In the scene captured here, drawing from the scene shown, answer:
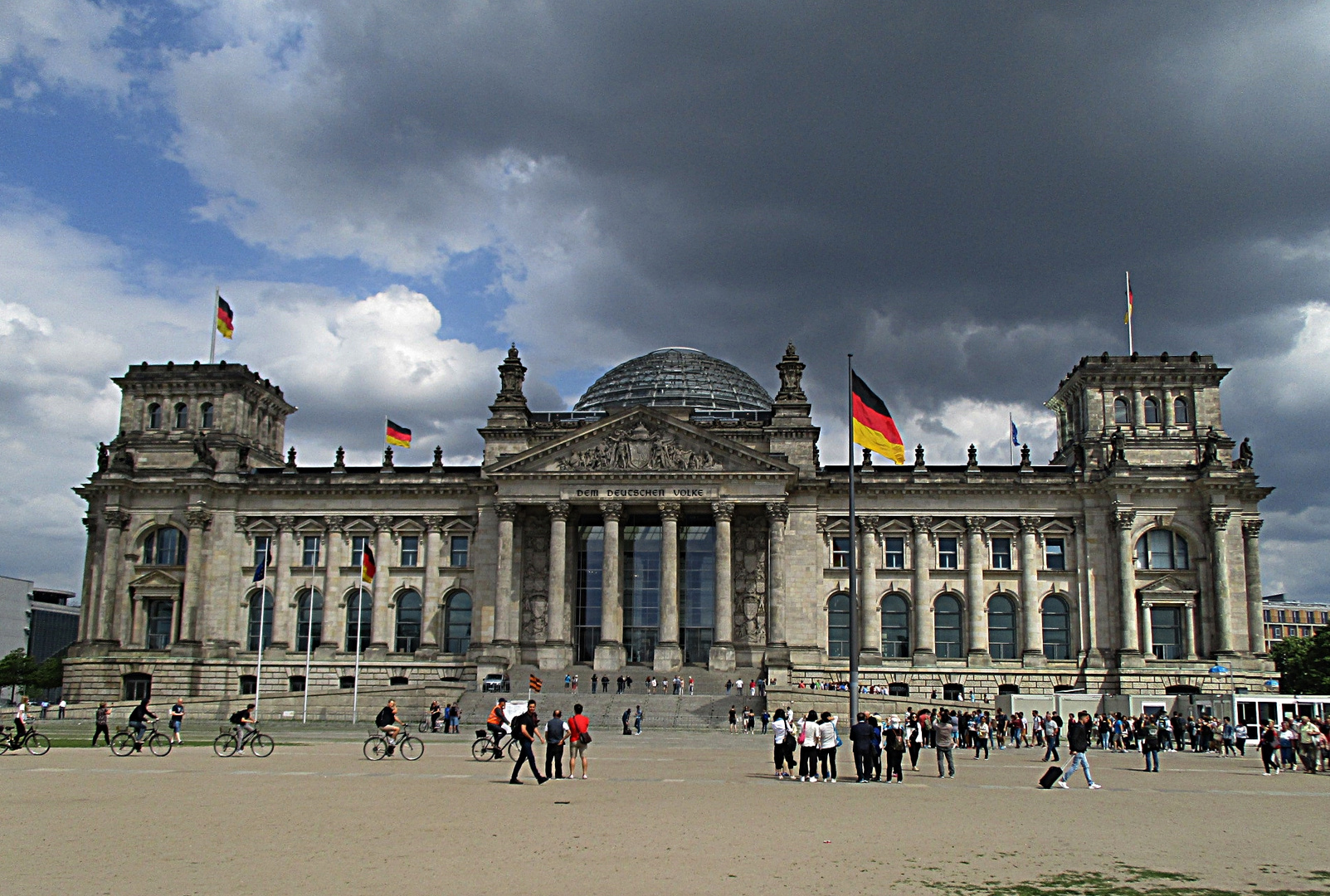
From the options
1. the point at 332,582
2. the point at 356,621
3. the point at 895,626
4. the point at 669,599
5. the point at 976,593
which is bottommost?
the point at 895,626

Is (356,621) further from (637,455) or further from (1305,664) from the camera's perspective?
(1305,664)

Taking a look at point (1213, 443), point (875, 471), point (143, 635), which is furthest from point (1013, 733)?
point (143, 635)

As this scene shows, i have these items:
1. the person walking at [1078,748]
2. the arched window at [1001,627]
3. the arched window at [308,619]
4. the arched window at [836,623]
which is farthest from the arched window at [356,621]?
the person walking at [1078,748]

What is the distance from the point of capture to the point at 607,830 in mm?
21953

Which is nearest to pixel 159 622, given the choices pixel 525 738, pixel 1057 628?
pixel 525 738

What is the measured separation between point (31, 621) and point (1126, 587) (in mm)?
155618

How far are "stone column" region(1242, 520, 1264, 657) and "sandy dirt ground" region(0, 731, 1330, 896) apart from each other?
143ft

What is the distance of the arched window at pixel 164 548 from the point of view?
8356 centimetres

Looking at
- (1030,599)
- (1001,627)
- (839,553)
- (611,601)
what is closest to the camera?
(611,601)

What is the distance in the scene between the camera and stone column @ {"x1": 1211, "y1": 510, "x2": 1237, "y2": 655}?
75188 millimetres

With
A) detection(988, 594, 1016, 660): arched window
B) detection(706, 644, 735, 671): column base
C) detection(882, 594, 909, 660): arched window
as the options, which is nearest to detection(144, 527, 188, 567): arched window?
detection(706, 644, 735, 671): column base

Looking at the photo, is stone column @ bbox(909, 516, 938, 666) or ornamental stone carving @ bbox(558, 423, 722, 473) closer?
ornamental stone carving @ bbox(558, 423, 722, 473)

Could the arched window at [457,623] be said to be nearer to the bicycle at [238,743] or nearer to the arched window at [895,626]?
the arched window at [895,626]

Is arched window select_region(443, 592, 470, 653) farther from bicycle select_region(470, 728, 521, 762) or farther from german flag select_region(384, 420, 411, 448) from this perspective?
bicycle select_region(470, 728, 521, 762)
